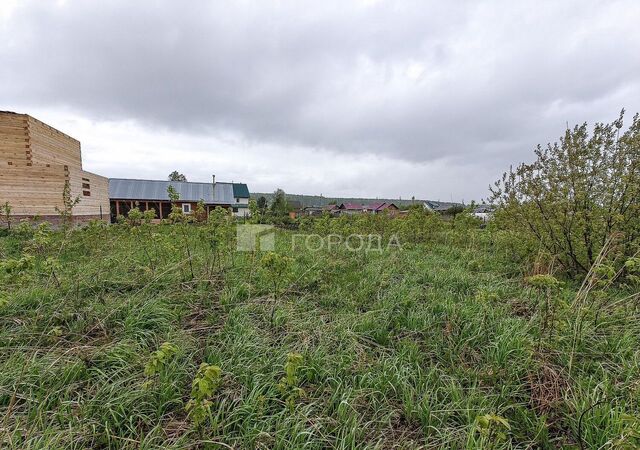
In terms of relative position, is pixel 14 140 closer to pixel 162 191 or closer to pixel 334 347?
pixel 162 191

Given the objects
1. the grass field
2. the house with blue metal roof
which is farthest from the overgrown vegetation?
the house with blue metal roof

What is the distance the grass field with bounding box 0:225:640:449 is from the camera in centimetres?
171

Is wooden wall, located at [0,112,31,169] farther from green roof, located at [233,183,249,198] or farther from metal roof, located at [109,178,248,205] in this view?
green roof, located at [233,183,249,198]

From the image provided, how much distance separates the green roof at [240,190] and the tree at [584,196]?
3079 centimetres

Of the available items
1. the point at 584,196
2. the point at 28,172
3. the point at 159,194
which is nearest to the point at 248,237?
the point at 584,196

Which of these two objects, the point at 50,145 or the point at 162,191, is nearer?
the point at 50,145

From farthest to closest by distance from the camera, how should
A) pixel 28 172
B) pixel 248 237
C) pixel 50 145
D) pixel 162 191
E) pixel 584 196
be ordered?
pixel 162 191 < pixel 50 145 < pixel 28 172 < pixel 248 237 < pixel 584 196

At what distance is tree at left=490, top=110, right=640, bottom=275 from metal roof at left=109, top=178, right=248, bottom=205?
24064 mm

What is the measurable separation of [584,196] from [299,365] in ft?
16.2

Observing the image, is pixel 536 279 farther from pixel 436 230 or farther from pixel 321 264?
pixel 436 230

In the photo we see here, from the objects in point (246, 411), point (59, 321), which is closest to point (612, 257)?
point (246, 411)

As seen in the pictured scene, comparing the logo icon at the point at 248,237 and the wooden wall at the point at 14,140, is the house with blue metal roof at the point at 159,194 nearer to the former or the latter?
the wooden wall at the point at 14,140

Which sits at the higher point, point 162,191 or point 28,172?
point 162,191

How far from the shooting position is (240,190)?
110 feet
